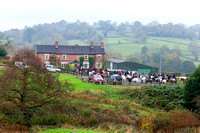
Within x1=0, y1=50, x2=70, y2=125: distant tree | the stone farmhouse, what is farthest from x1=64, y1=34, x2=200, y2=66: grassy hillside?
x1=0, y1=50, x2=70, y2=125: distant tree

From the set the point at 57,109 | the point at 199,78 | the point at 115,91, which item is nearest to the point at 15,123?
the point at 57,109

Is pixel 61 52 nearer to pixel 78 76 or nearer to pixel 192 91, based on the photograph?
pixel 78 76

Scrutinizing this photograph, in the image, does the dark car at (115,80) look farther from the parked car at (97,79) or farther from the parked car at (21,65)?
the parked car at (21,65)

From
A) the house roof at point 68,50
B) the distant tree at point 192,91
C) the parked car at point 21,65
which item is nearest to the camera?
the parked car at point 21,65

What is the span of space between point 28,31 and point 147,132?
573 ft

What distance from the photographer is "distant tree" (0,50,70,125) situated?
20.3m

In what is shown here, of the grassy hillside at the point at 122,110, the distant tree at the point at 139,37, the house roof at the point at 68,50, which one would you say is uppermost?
the distant tree at the point at 139,37

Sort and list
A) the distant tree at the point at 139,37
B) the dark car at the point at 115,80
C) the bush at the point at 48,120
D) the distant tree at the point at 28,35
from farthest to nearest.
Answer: the distant tree at the point at 28,35
the distant tree at the point at 139,37
the dark car at the point at 115,80
the bush at the point at 48,120

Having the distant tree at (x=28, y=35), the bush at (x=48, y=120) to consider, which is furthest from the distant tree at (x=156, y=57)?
the distant tree at (x=28, y=35)

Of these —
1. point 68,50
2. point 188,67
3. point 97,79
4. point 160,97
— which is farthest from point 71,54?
point 188,67

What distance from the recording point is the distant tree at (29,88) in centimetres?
2031

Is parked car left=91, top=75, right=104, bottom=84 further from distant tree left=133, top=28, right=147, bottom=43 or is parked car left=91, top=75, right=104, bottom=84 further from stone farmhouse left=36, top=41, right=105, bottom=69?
distant tree left=133, top=28, right=147, bottom=43

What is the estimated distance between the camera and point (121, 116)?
80.9 feet

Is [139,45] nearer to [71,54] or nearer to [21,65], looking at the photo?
[71,54]
